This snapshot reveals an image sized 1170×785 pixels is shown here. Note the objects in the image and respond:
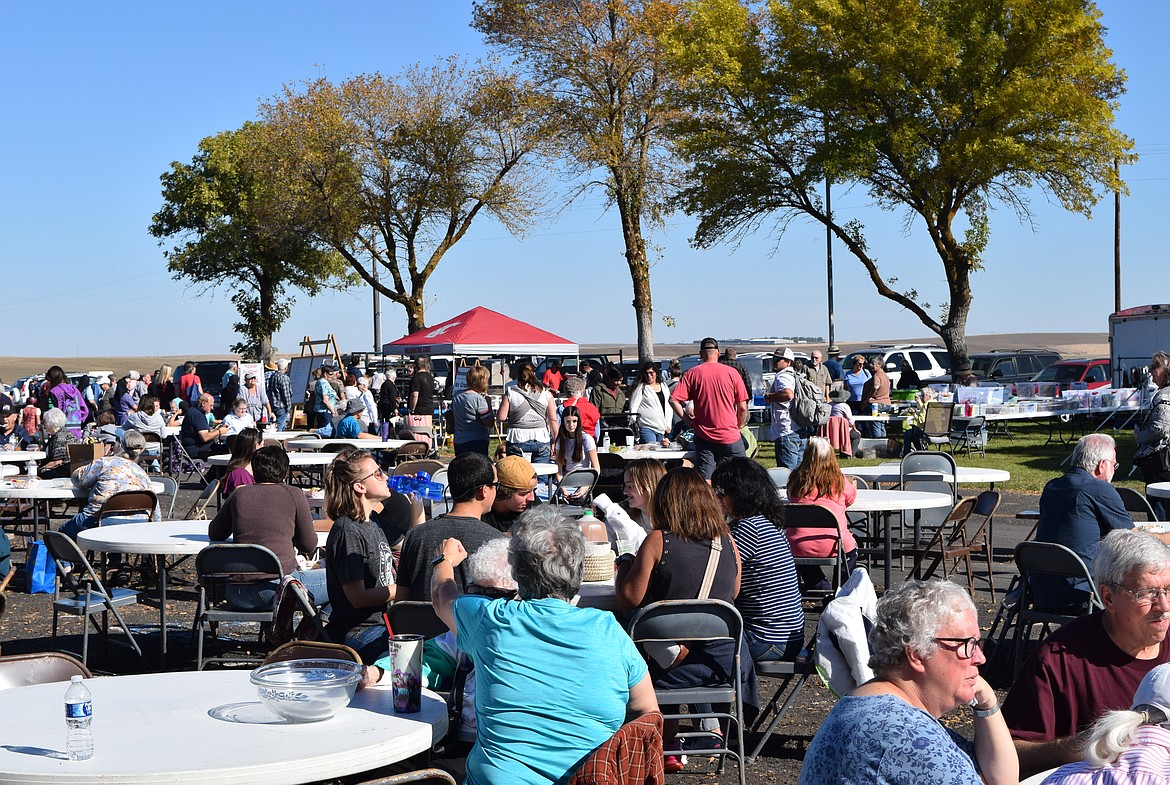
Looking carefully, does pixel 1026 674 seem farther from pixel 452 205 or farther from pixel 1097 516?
pixel 452 205

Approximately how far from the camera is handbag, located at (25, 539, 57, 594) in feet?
28.5

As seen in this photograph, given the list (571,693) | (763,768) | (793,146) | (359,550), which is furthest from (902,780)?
(793,146)

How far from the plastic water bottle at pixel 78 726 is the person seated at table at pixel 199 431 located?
13210mm

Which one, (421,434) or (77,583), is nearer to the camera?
(77,583)

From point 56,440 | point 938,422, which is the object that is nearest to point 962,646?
point 56,440

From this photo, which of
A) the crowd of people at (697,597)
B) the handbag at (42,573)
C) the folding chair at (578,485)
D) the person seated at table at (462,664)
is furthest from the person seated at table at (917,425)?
the person seated at table at (462,664)

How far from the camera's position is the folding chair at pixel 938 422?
18.7 m

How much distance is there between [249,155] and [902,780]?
37357 mm

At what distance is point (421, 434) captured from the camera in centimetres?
1633

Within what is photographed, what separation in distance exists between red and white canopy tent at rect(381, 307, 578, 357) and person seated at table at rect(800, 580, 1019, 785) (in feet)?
61.2

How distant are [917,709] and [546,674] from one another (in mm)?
1126

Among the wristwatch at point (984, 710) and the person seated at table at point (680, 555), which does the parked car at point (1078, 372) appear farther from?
the wristwatch at point (984, 710)

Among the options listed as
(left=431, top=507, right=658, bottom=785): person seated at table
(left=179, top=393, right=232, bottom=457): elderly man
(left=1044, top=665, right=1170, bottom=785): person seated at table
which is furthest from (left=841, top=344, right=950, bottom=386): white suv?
(left=1044, top=665, right=1170, bottom=785): person seated at table

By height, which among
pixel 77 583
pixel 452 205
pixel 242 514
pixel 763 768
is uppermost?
pixel 452 205
